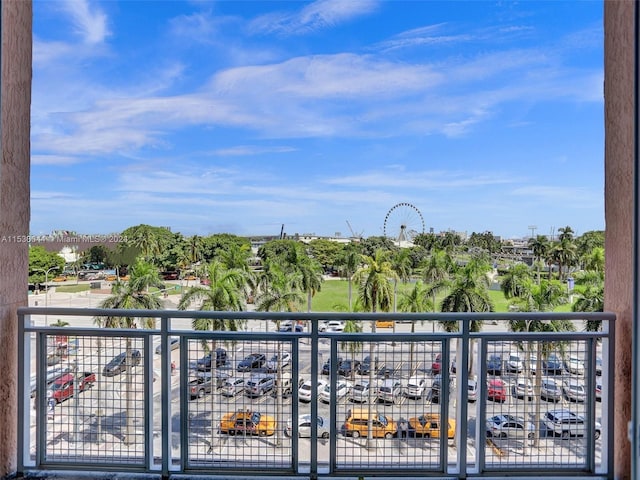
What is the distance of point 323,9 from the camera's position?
394 centimetres

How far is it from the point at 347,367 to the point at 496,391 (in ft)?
2.38

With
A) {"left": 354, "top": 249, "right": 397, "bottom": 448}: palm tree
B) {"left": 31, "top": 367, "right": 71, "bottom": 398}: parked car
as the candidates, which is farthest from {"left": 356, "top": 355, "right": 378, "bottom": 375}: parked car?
{"left": 354, "top": 249, "right": 397, "bottom": 448}: palm tree

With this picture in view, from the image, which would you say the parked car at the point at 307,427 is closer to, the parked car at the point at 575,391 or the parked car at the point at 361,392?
the parked car at the point at 361,392

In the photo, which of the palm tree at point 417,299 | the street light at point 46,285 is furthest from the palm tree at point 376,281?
the street light at point 46,285

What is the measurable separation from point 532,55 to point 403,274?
785 cm

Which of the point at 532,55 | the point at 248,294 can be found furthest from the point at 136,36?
the point at 248,294

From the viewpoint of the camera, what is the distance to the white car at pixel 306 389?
1739 mm

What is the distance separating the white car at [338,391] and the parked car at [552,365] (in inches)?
37.7

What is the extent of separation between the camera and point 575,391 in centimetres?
178

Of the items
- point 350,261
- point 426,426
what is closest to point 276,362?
point 426,426

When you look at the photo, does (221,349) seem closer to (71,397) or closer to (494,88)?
(71,397)

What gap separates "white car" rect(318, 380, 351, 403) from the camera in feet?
5.74

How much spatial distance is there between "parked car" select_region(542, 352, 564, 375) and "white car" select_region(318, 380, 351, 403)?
0.96 meters

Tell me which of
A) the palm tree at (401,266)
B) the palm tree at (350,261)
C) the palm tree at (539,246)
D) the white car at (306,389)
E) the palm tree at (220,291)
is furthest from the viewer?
the palm tree at (401,266)
